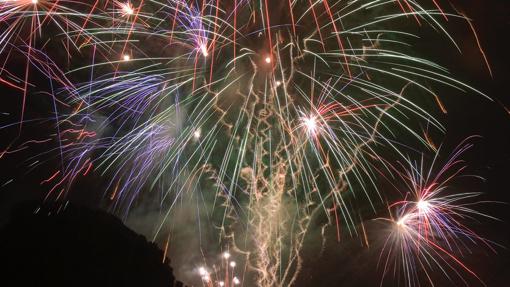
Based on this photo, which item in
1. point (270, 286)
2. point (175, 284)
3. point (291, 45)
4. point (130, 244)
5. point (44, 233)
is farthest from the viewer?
point (175, 284)

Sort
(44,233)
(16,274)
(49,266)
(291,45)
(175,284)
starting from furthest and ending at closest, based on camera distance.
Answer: (175,284) < (44,233) < (49,266) < (16,274) < (291,45)

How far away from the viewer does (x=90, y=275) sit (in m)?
12.5

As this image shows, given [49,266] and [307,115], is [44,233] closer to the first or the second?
[49,266]

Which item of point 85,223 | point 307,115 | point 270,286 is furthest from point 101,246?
point 307,115

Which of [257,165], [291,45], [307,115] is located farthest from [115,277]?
[291,45]

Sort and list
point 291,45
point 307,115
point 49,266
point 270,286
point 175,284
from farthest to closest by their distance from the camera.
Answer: point 175,284 < point 49,266 < point 270,286 < point 307,115 < point 291,45

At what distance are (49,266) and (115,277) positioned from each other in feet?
7.62

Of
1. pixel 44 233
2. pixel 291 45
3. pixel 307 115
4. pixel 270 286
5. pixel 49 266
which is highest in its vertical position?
pixel 291 45

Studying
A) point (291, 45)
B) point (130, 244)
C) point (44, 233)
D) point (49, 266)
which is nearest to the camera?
point (291, 45)

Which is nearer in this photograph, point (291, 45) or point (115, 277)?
point (291, 45)

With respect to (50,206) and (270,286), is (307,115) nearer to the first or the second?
(270,286)

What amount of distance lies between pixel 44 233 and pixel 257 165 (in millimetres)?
7244

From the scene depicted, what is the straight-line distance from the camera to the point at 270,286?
9789mm

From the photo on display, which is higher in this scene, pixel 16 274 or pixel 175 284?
pixel 175 284
